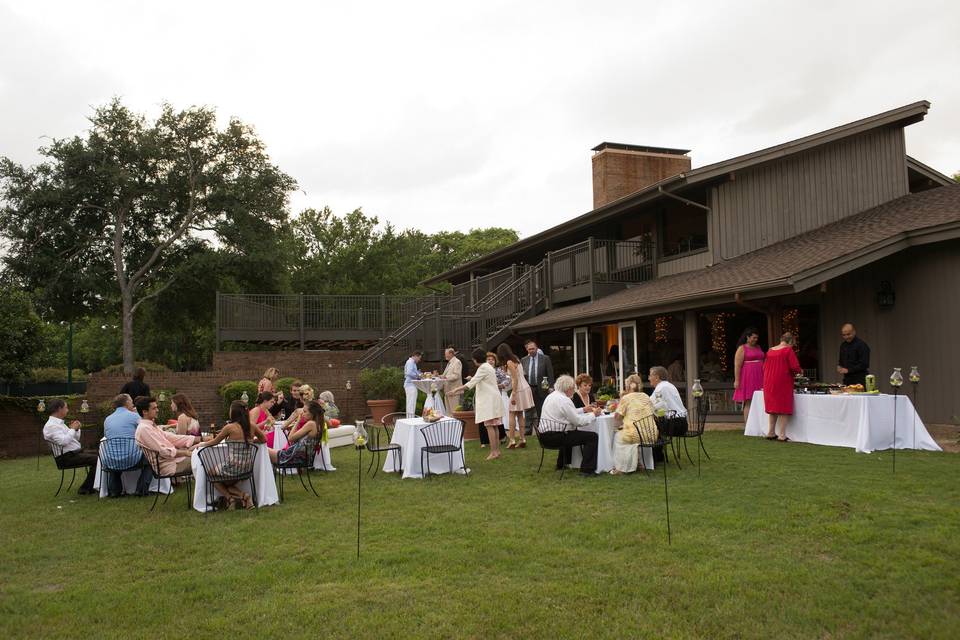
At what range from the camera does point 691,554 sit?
5.71m

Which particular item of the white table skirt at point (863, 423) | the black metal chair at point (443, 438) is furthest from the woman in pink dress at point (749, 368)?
the black metal chair at point (443, 438)

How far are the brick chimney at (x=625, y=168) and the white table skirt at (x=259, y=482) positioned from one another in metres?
18.9

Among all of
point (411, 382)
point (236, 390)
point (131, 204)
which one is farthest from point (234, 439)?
point (131, 204)

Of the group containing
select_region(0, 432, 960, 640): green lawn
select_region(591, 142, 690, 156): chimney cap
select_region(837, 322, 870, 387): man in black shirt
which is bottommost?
select_region(0, 432, 960, 640): green lawn

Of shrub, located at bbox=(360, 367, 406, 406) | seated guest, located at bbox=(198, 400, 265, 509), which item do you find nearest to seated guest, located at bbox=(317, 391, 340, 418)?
seated guest, located at bbox=(198, 400, 265, 509)

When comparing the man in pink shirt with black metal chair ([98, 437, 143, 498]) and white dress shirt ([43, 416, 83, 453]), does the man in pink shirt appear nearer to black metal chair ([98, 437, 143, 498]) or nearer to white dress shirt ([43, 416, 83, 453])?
black metal chair ([98, 437, 143, 498])

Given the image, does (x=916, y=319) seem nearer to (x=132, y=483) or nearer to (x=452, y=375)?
(x=452, y=375)

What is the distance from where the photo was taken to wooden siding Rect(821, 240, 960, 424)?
1272 cm

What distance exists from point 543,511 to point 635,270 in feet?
43.6

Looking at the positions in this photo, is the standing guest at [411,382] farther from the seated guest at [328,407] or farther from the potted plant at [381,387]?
the potted plant at [381,387]

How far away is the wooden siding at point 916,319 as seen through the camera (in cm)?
1272

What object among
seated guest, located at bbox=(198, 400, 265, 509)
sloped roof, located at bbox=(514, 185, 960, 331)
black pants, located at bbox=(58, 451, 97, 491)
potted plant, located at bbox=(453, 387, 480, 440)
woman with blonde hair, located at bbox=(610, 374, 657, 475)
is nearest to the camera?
seated guest, located at bbox=(198, 400, 265, 509)

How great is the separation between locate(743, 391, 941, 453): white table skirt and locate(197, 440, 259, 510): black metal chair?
321 inches

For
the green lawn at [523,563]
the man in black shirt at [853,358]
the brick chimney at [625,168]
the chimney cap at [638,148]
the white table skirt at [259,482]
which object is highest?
the chimney cap at [638,148]
